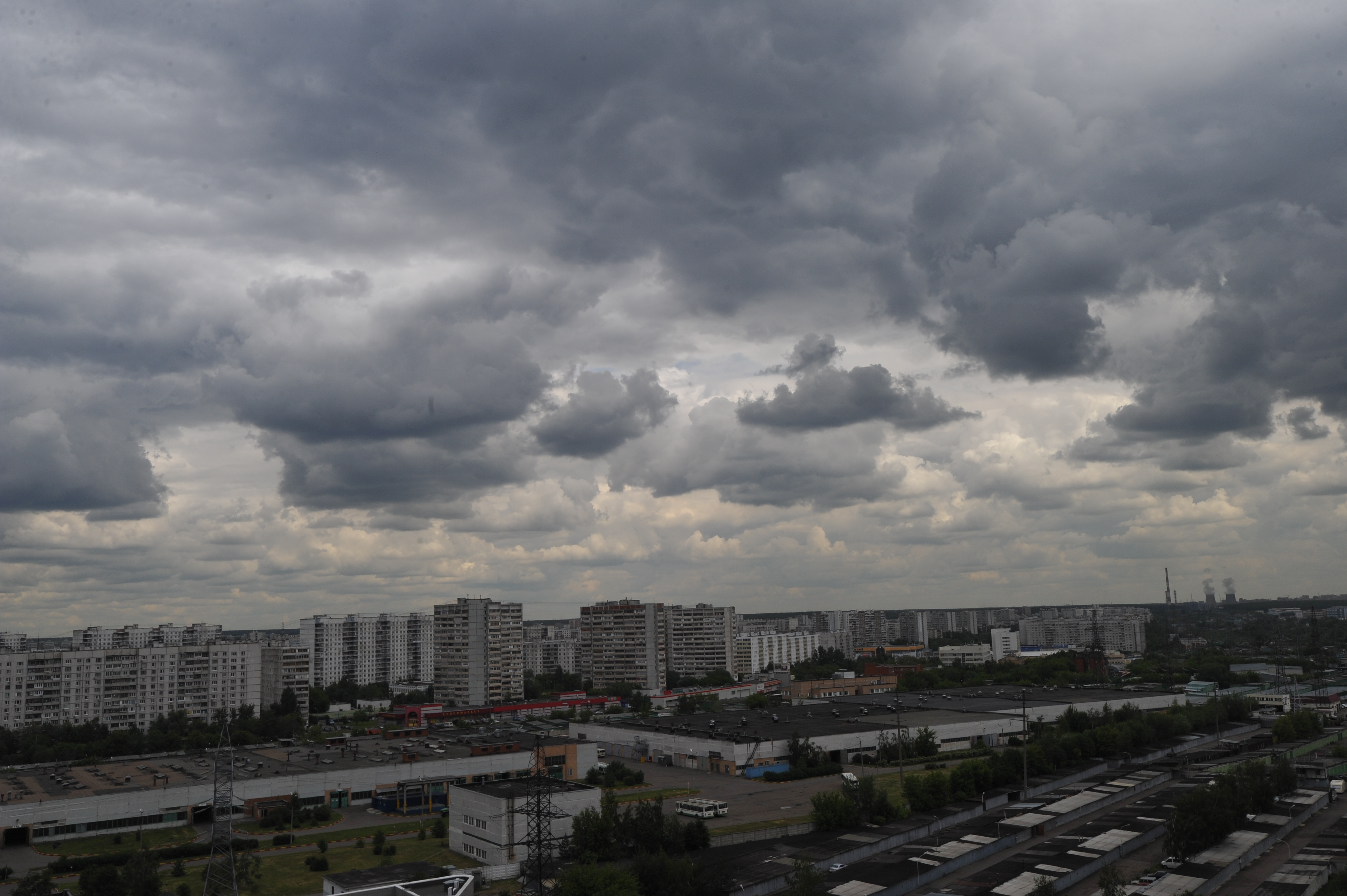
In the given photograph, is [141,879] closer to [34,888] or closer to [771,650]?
[34,888]

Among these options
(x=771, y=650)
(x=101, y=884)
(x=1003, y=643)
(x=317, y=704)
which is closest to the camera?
(x=101, y=884)

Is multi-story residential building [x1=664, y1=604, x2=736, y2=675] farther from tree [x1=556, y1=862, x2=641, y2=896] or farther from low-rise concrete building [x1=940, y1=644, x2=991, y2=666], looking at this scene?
tree [x1=556, y1=862, x2=641, y2=896]

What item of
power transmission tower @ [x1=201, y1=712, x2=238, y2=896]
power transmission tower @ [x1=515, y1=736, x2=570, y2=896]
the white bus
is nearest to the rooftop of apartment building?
the white bus

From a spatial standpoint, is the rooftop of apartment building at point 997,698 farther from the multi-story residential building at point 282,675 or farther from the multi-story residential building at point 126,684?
the multi-story residential building at point 126,684

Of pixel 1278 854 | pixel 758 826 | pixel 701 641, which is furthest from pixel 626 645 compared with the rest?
pixel 1278 854

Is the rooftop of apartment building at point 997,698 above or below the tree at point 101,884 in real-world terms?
below

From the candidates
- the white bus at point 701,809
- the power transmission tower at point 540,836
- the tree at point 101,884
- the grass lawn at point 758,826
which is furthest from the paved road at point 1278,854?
the tree at point 101,884
